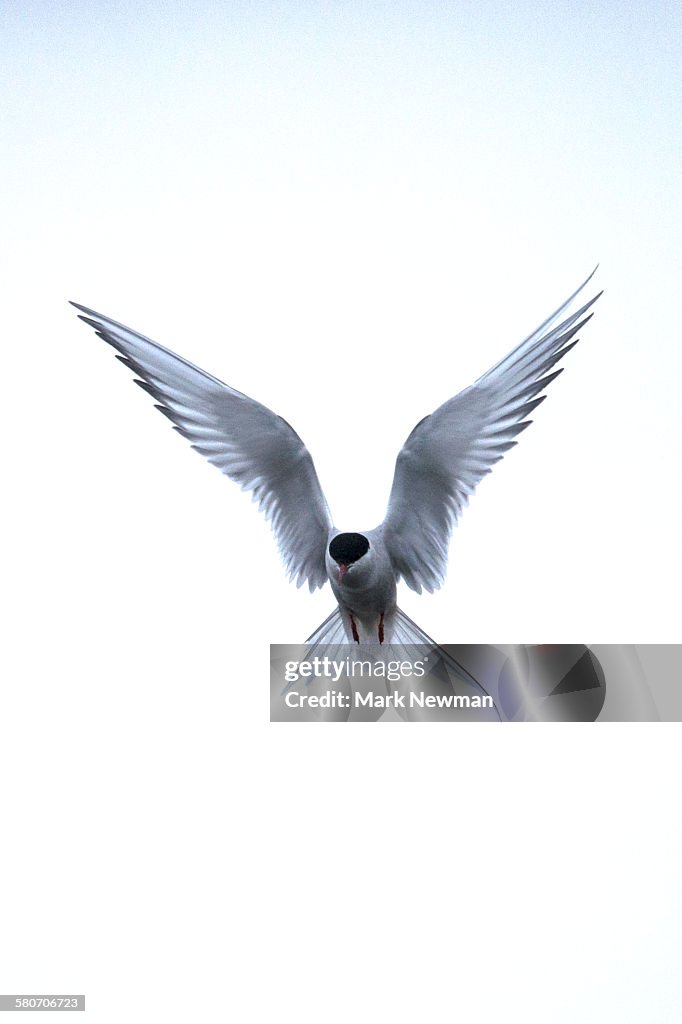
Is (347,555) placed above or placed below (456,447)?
below

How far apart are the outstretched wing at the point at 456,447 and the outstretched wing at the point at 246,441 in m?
0.11

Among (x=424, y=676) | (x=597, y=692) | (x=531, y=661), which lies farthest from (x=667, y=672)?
(x=424, y=676)

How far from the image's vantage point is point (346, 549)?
1186mm

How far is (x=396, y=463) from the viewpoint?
1255 mm

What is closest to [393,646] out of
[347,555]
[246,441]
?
[347,555]

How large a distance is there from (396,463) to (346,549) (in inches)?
5.3

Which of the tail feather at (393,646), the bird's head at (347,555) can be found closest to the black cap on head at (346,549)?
the bird's head at (347,555)

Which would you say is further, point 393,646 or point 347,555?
point 393,646

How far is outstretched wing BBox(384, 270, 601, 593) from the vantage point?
46.3 inches

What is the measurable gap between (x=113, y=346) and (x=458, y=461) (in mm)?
414

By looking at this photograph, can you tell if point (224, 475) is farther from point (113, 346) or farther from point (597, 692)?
point (597, 692)

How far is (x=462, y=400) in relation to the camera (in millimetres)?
1200

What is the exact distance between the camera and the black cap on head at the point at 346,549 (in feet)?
3.88

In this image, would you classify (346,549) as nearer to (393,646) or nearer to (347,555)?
(347,555)
